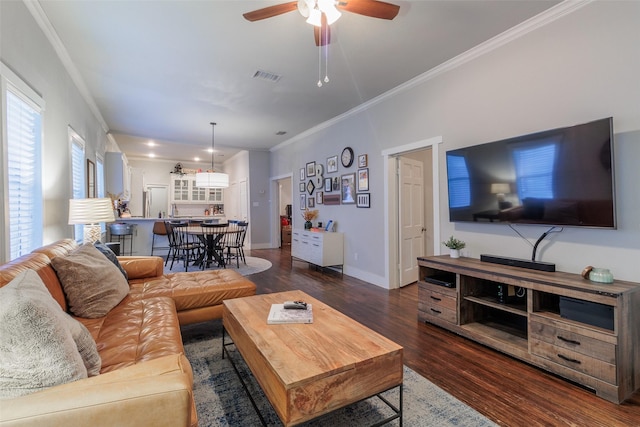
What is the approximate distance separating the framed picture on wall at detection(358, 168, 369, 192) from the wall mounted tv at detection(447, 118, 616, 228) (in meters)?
1.67

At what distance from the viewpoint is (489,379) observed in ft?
6.73

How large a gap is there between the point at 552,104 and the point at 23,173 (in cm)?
440

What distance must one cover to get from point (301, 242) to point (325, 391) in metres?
4.62

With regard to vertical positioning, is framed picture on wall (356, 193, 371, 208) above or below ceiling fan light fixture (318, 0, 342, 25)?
below

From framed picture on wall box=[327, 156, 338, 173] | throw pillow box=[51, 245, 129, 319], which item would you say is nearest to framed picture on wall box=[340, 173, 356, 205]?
framed picture on wall box=[327, 156, 338, 173]

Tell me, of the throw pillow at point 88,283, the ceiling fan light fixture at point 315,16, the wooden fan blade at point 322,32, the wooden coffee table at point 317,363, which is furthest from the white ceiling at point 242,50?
the wooden coffee table at point 317,363

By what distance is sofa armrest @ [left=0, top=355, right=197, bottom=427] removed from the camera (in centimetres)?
82

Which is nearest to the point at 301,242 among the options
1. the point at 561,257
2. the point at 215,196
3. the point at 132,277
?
the point at 132,277

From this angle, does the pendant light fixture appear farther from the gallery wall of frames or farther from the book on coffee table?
the book on coffee table

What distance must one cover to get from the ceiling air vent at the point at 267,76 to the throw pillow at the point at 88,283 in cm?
258

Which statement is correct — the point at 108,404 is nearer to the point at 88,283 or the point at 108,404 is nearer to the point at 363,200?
the point at 88,283

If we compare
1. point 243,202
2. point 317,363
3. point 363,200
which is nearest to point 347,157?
point 363,200

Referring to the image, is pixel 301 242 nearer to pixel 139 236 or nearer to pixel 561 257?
pixel 139 236

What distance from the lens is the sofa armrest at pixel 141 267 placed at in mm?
3018
